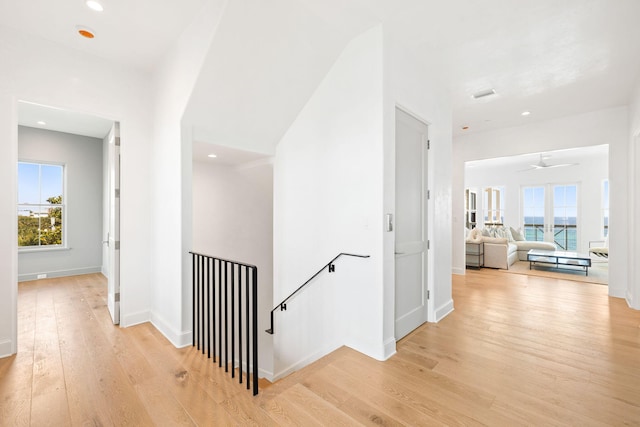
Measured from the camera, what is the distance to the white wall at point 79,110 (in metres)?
2.62

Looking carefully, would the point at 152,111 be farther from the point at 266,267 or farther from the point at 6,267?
the point at 266,267

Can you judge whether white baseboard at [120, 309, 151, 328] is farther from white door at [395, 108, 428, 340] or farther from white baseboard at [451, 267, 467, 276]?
white baseboard at [451, 267, 467, 276]

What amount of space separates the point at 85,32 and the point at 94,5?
0.47 metres

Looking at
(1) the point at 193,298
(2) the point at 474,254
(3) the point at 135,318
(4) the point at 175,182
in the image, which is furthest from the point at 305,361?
(2) the point at 474,254

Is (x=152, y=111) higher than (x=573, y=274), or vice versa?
(x=152, y=111)

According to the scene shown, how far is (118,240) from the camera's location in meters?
3.38

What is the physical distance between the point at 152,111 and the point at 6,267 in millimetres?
2155

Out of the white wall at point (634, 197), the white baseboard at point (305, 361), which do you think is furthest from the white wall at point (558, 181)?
the white baseboard at point (305, 361)

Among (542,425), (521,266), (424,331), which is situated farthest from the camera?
(521,266)

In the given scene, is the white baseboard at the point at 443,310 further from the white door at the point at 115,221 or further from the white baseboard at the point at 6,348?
the white baseboard at the point at 6,348

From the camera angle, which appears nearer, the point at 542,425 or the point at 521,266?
the point at 542,425

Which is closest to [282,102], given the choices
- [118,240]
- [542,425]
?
[118,240]

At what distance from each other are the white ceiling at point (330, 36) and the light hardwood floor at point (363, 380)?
2.44m

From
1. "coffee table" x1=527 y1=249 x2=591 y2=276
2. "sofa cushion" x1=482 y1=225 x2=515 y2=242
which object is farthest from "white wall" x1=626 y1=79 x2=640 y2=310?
"sofa cushion" x1=482 y1=225 x2=515 y2=242
